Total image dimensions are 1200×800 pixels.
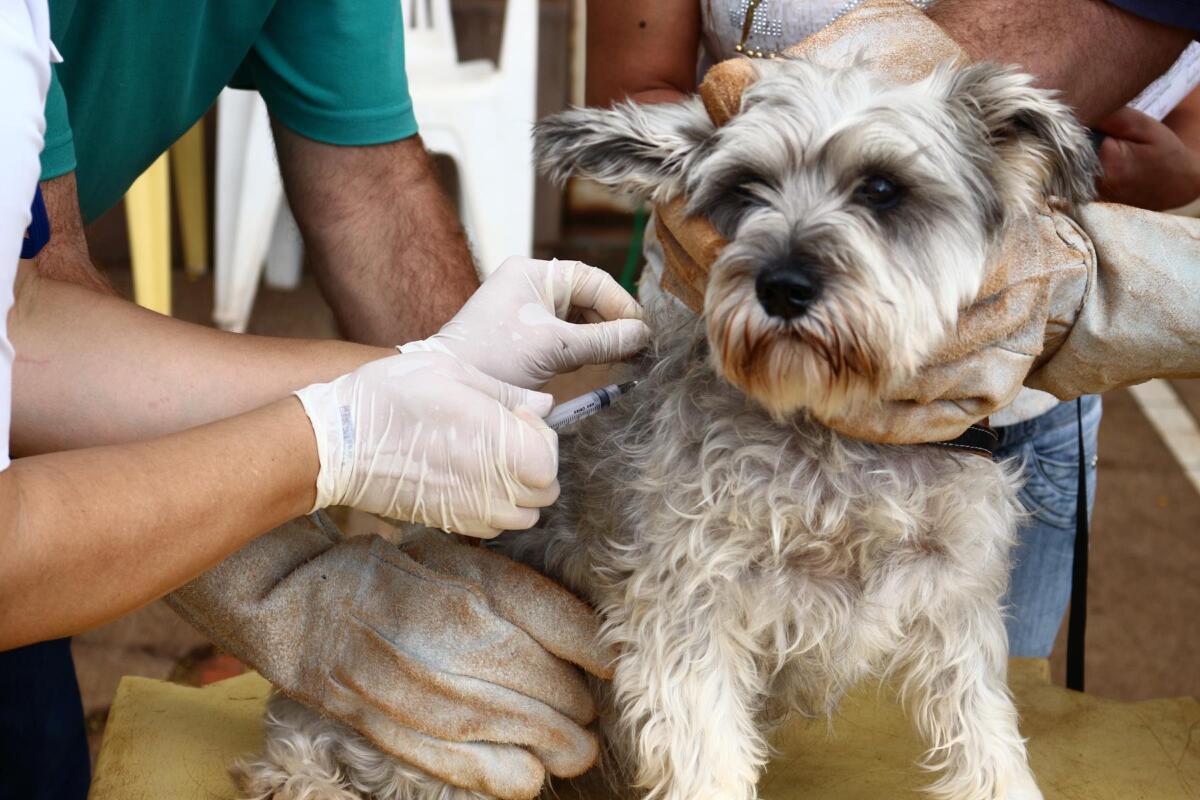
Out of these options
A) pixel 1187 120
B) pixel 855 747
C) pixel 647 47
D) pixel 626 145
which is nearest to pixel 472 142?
pixel 647 47

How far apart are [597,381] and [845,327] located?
35.7 inches

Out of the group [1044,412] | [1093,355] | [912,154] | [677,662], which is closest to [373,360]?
[677,662]

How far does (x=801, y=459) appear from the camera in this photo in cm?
150

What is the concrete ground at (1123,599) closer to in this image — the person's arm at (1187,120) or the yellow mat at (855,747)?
the yellow mat at (855,747)

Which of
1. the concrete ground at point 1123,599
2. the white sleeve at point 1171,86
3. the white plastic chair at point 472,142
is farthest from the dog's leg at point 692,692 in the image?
the white plastic chair at point 472,142

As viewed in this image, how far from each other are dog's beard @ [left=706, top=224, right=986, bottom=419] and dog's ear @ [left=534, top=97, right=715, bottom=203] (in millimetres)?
200

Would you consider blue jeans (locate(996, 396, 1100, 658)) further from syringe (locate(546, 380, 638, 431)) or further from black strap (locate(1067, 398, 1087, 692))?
syringe (locate(546, 380, 638, 431))

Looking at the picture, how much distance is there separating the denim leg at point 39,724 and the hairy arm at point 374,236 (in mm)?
695

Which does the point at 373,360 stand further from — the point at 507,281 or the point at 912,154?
the point at 912,154

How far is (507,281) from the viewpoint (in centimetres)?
172

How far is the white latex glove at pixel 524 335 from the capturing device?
1676 millimetres

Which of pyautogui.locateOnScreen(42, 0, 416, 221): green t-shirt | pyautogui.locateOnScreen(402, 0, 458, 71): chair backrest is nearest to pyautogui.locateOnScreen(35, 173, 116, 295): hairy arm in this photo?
pyautogui.locateOnScreen(42, 0, 416, 221): green t-shirt

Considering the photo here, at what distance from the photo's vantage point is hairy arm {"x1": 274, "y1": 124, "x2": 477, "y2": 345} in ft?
6.68

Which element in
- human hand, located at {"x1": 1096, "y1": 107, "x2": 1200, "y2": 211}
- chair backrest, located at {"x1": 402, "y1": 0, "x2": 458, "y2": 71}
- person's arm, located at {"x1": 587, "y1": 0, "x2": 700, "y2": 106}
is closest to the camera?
human hand, located at {"x1": 1096, "y1": 107, "x2": 1200, "y2": 211}
